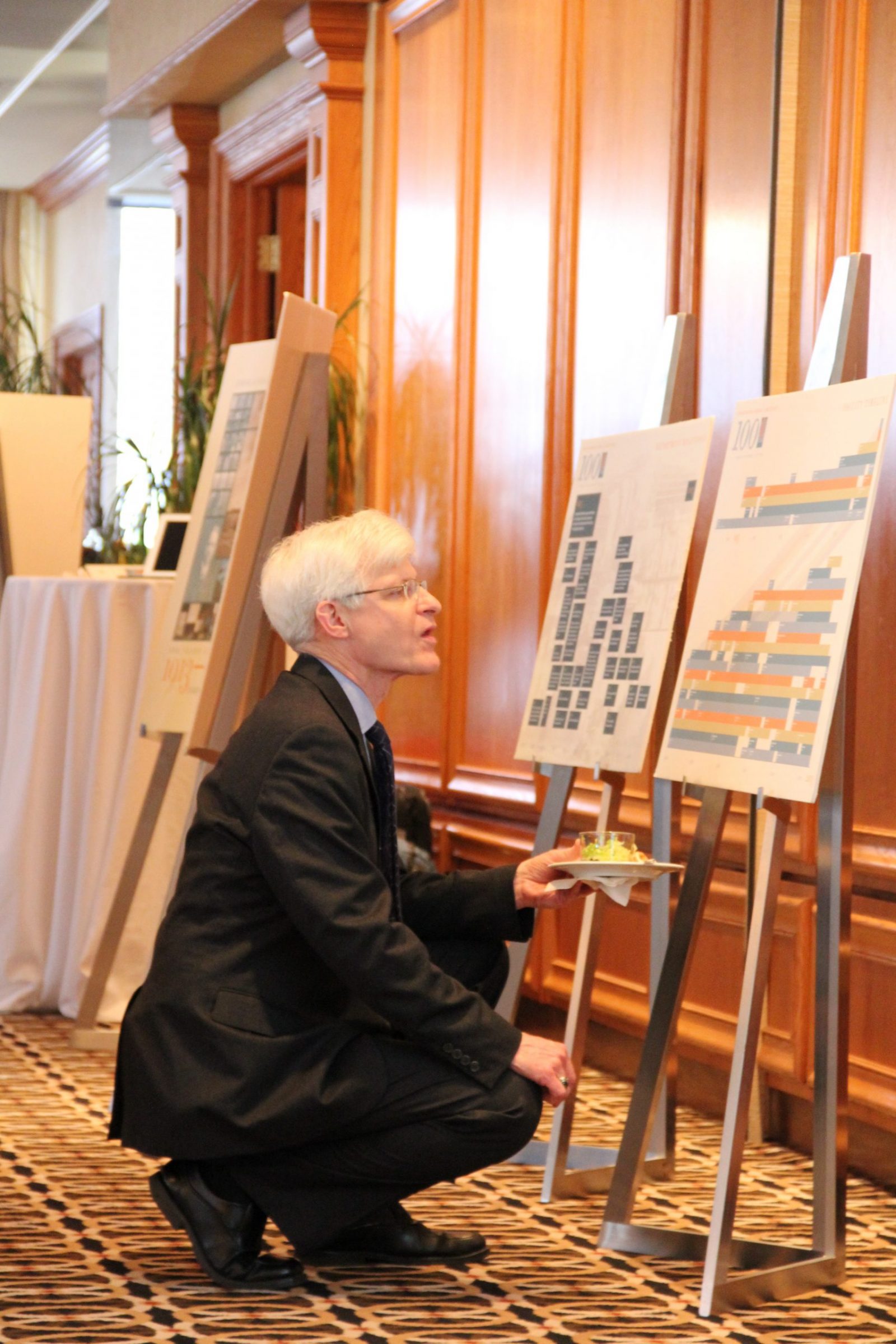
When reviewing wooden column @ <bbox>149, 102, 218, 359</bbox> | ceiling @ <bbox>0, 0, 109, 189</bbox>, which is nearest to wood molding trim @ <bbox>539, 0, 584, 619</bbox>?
wooden column @ <bbox>149, 102, 218, 359</bbox>

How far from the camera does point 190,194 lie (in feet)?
23.6

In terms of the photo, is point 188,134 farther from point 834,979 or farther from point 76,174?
point 834,979

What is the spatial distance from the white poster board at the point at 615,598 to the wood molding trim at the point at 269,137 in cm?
274

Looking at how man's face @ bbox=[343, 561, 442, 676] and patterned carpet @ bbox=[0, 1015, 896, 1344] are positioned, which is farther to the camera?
man's face @ bbox=[343, 561, 442, 676]

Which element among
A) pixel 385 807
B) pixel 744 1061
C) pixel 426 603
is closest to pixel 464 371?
pixel 426 603

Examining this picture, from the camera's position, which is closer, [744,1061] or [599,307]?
[744,1061]

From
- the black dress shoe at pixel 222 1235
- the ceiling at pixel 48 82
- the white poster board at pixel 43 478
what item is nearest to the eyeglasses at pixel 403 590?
the black dress shoe at pixel 222 1235

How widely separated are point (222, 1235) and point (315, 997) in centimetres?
39

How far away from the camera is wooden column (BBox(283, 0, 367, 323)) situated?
5.58m

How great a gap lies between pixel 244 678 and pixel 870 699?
1584mm

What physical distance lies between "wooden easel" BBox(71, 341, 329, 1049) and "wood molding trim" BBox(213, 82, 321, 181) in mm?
1791

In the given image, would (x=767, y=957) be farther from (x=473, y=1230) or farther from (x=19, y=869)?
(x=19, y=869)

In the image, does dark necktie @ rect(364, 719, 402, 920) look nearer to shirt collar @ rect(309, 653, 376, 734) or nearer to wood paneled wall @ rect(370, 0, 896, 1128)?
shirt collar @ rect(309, 653, 376, 734)

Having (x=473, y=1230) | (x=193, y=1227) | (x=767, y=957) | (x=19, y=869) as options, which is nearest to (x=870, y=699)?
(x=767, y=957)
